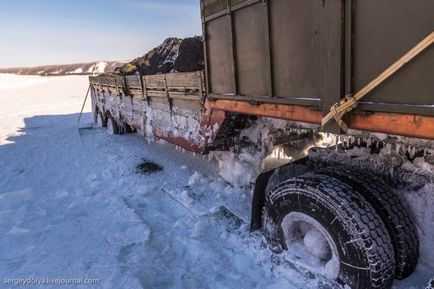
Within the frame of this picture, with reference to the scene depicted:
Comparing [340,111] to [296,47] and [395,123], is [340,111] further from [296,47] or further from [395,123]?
[296,47]

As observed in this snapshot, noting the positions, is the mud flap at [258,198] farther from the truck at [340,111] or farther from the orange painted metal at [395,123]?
the orange painted metal at [395,123]

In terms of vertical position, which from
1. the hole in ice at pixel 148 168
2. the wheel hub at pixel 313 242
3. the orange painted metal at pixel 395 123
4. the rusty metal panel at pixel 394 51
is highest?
the rusty metal panel at pixel 394 51

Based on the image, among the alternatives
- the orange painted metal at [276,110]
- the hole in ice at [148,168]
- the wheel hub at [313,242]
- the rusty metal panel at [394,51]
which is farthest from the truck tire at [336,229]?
the hole in ice at [148,168]

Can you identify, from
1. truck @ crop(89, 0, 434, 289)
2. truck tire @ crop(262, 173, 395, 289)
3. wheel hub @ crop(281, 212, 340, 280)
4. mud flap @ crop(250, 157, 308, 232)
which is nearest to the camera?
truck @ crop(89, 0, 434, 289)

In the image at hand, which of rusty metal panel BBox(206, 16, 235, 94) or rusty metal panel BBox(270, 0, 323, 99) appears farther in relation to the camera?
rusty metal panel BBox(206, 16, 235, 94)

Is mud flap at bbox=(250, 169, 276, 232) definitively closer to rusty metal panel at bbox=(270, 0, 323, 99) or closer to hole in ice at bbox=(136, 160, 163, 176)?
rusty metal panel at bbox=(270, 0, 323, 99)

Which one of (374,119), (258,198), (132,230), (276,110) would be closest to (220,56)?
(276,110)

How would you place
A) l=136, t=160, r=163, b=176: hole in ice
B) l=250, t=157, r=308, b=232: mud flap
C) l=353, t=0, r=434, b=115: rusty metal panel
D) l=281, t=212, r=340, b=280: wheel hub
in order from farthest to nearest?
1. l=136, t=160, r=163, b=176: hole in ice
2. l=250, t=157, r=308, b=232: mud flap
3. l=281, t=212, r=340, b=280: wheel hub
4. l=353, t=0, r=434, b=115: rusty metal panel

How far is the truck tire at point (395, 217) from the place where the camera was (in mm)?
2420

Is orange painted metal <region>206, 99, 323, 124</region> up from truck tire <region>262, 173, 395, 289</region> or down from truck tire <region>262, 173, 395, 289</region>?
up

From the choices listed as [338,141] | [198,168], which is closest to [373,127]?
[338,141]

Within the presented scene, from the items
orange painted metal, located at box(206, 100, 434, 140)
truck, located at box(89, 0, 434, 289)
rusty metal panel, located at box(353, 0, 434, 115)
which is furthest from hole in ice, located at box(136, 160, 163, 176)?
rusty metal panel, located at box(353, 0, 434, 115)

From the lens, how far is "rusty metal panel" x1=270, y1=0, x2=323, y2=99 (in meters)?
2.33

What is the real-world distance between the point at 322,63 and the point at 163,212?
2.70 meters
